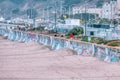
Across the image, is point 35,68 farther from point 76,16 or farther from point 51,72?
point 76,16

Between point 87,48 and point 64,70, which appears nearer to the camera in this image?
point 64,70

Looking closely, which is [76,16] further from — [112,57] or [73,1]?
[112,57]

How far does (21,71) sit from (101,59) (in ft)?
28.9

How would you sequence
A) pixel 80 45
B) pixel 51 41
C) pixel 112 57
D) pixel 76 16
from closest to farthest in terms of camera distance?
pixel 112 57 → pixel 80 45 → pixel 51 41 → pixel 76 16

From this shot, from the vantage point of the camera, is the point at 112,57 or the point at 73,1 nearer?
the point at 112,57

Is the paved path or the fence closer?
the paved path

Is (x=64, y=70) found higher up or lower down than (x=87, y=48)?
lower down

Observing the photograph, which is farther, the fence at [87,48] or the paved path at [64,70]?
the fence at [87,48]

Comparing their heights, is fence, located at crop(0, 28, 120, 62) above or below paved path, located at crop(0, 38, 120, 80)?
above

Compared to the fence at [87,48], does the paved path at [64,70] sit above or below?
below

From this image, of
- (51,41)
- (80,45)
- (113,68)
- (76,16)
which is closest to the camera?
(113,68)

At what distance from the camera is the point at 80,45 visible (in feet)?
123

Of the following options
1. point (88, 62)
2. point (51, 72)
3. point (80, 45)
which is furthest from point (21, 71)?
point (80, 45)

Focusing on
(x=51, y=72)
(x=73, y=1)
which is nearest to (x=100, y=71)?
(x=51, y=72)
